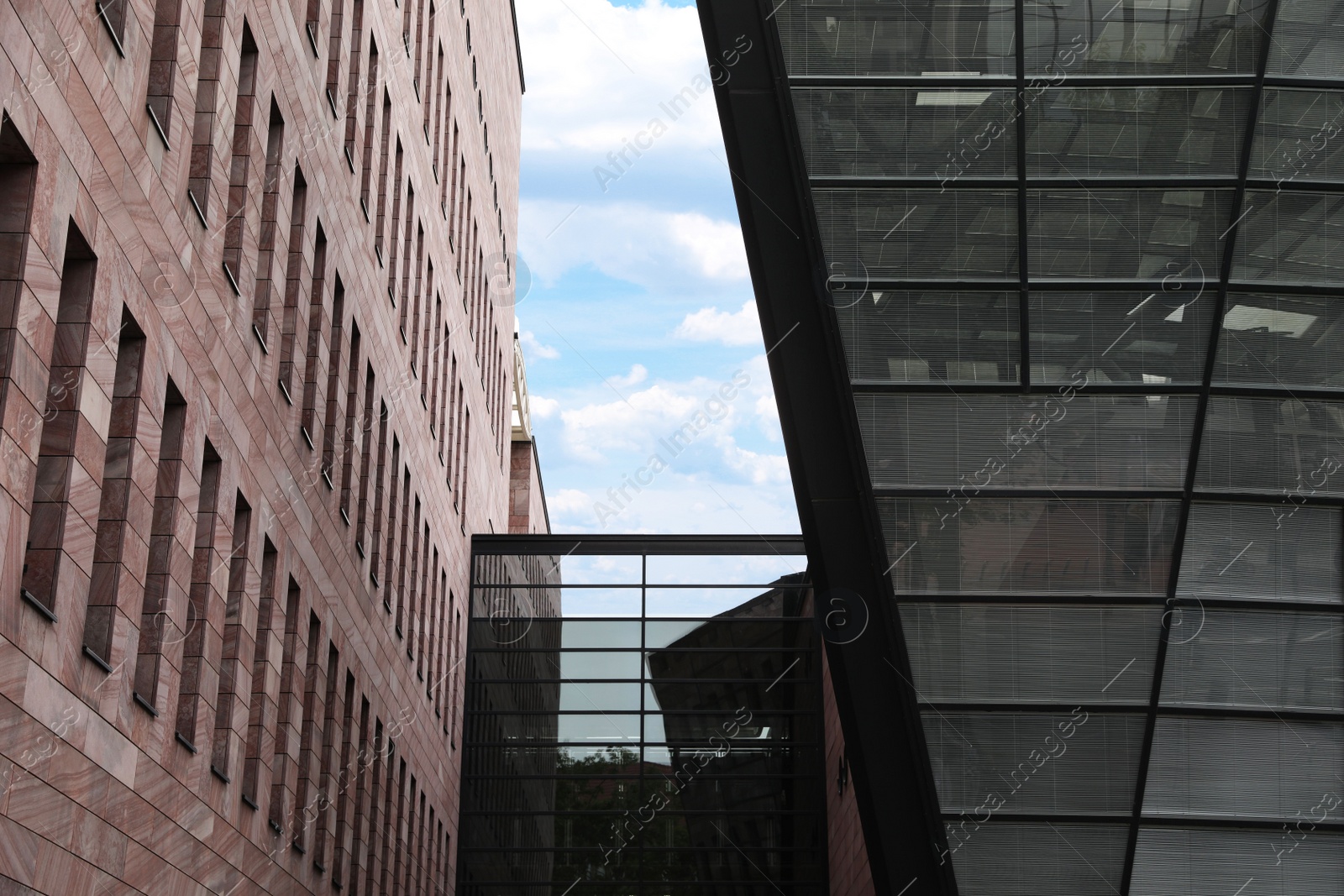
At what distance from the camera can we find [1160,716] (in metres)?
25.4

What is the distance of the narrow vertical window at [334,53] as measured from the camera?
29.5m

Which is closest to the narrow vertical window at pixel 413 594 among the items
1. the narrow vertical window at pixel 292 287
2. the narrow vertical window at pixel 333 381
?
the narrow vertical window at pixel 333 381

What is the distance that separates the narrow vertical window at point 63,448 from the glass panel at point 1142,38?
49.6 ft

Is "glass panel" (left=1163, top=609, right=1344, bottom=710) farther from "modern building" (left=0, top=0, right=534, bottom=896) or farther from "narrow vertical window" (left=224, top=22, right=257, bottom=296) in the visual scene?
"narrow vertical window" (left=224, top=22, right=257, bottom=296)

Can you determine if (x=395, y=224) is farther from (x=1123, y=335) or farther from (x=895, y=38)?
(x=1123, y=335)

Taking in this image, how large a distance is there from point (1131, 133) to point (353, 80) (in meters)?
15.5

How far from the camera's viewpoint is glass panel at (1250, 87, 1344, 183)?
24172mm

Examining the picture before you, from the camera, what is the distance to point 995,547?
2577cm

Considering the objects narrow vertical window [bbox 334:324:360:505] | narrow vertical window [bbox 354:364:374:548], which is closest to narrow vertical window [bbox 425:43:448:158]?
narrow vertical window [bbox 354:364:374:548]

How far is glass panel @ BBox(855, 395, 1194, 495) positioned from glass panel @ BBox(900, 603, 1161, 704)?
2134mm

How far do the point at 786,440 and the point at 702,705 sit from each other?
83.5ft

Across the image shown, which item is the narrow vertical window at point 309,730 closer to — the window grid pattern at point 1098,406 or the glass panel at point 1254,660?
the window grid pattern at point 1098,406

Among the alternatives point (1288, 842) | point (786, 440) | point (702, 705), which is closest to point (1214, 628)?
point (1288, 842)

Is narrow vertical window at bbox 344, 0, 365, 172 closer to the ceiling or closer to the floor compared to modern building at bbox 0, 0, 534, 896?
closer to the ceiling
